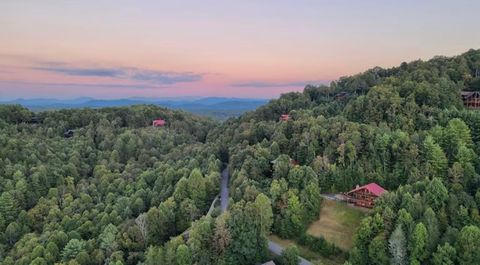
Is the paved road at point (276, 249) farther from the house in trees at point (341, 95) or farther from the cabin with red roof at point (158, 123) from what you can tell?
the cabin with red roof at point (158, 123)

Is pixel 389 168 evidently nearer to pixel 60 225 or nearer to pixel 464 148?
pixel 464 148

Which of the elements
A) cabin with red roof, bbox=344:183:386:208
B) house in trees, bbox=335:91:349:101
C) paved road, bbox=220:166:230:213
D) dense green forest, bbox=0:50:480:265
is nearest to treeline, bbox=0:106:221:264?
dense green forest, bbox=0:50:480:265

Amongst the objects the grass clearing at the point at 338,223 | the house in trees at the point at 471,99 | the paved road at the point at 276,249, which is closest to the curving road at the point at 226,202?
the paved road at the point at 276,249

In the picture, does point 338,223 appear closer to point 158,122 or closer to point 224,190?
point 224,190

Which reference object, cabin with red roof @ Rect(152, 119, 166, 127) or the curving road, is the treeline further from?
cabin with red roof @ Rect(152, 119, 166, 127)

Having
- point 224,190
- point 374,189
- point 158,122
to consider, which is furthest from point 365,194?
point 158,122

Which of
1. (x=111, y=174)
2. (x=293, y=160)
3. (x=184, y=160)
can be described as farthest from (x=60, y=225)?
(x=293, y=160)
